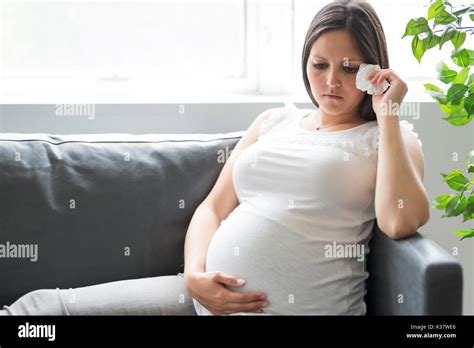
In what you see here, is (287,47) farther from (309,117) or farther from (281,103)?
(309,117)

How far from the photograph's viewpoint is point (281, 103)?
6.49 feet

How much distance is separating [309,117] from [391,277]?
0.46 meters

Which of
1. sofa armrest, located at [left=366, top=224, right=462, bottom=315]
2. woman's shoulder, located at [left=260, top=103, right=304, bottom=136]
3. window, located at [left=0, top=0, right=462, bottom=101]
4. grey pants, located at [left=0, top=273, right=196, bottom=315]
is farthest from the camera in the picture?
window, located at [left=0, top=0, right=462, bottom=101]

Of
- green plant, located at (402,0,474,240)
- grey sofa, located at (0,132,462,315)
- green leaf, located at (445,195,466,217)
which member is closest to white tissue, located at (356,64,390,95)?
green plant, located at (402,0,474,240)

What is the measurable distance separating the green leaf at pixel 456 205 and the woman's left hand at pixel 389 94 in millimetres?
305

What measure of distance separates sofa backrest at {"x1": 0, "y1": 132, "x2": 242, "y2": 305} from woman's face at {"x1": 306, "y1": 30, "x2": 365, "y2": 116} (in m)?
0.39

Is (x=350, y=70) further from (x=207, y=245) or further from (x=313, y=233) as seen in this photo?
(x=207, y=245)

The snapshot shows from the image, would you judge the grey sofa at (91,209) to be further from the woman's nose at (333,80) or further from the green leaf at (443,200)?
the green leaf at (443,200)

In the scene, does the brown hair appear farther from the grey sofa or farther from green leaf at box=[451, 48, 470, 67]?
the grey sofa

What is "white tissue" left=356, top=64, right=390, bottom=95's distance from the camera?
1.46 meters

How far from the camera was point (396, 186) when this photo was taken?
4.46 ft

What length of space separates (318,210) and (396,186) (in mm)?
182

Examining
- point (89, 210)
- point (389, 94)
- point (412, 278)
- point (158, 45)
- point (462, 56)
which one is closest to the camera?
point (412, 278)

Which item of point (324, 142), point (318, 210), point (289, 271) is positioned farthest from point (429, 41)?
point (289, 271)
